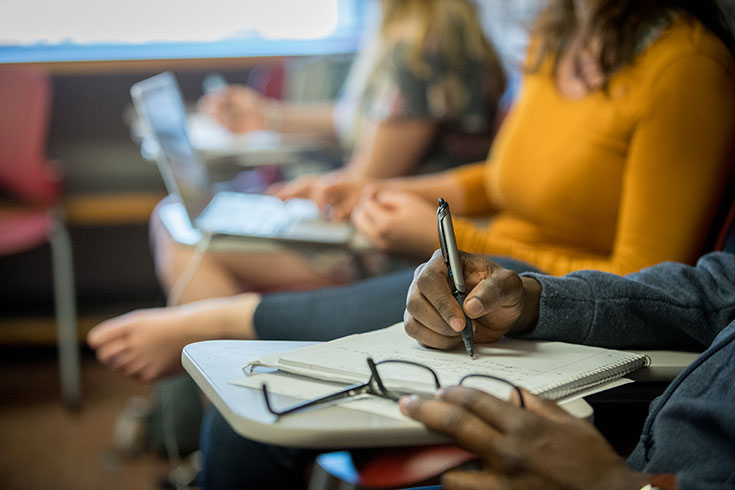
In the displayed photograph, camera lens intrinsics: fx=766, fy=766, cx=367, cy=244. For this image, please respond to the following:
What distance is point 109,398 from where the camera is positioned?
2.06 metres

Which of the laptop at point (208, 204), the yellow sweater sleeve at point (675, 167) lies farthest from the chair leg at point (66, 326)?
the yellow sweater sleeve at point (675, 167)

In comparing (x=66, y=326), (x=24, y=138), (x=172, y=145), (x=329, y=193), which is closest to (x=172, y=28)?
(x=24, y=138)

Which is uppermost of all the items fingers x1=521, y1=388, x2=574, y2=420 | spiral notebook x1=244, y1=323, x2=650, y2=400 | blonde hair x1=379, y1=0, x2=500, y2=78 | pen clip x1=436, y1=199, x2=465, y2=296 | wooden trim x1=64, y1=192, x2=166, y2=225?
blonde hair x1=379, y1=0, x2=500, y2=78

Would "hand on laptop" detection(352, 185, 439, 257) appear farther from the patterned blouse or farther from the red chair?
the red chair

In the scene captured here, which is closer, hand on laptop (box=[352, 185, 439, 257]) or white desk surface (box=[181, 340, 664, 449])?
white desk surface (box=[181, 340, 664, 449])

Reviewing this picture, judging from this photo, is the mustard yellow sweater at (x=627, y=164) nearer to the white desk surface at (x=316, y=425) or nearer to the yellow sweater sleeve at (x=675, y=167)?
the yellow sweater sleeve at (x=675, y=167)

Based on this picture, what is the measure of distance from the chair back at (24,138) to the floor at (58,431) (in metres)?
0.51

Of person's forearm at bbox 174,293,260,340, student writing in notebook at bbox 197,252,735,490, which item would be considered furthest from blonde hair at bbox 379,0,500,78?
student writing in notebook at bbox 197,252,735,490

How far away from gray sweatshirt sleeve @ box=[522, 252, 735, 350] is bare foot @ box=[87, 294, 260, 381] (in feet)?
1.20

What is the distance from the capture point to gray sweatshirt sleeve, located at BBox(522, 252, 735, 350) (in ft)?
2.24

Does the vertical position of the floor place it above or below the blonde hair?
below

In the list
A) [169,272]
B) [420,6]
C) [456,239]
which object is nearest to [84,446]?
[169,272]

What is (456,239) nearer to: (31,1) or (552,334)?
(552,334)

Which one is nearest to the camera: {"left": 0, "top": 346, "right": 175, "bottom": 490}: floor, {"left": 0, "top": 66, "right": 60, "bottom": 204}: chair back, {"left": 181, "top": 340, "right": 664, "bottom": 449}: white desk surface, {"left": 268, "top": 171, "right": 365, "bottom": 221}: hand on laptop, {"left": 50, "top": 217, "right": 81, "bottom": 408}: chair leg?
{"left": 181, "top": 340, "right": 664, "bottom": 449}: white desk surface
